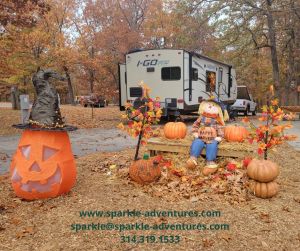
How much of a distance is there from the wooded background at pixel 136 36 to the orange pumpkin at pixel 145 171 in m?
10.2

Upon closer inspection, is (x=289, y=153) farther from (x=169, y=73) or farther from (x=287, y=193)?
(x=169, y=73)

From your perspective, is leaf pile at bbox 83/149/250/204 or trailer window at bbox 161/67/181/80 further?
trailer window at bbox 161/67/181/80

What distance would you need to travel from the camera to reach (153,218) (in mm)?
4109

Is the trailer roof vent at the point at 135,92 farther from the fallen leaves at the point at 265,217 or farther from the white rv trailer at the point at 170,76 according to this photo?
the fallen leaves at the point at 265,217

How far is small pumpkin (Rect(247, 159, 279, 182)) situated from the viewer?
4.74 m

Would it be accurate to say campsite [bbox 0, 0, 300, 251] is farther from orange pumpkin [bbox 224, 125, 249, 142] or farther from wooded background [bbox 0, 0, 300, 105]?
wooded background [bbox 0, 0, 300, 105]

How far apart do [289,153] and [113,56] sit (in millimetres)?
28103

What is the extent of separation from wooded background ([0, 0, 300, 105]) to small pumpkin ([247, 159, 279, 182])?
11.5 meters

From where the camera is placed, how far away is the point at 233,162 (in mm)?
5633

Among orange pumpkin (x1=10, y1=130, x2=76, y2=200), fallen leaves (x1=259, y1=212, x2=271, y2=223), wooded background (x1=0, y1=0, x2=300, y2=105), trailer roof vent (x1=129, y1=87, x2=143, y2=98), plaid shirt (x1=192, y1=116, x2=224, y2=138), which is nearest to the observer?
fallen leaves (x1=259, y1=212, x2=271, y2=223)

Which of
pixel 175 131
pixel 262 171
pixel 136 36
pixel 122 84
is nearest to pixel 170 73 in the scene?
pixel 122 84

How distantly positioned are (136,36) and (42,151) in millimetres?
30637

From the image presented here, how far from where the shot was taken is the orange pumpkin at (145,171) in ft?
16.9

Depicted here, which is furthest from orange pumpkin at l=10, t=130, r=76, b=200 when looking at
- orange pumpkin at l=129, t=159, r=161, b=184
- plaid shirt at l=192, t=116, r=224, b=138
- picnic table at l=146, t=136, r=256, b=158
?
plaid shirt at l=192, t=116, r=224, b=138
